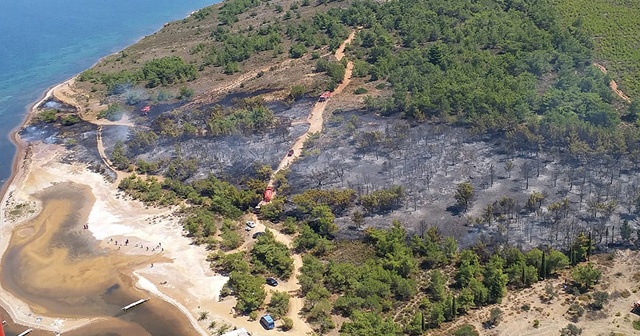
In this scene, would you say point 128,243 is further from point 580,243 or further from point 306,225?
point 580,243

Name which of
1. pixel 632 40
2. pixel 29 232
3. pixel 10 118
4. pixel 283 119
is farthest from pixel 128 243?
pixel 632 40

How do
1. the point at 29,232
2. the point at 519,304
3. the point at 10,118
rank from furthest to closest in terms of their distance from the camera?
the point at 10,118 → the point at 29,232 → the point at 519,304

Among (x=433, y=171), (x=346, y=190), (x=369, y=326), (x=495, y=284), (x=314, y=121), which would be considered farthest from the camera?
(x=314, y=121)

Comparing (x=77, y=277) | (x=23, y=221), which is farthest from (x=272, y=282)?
(x=23, y=221)

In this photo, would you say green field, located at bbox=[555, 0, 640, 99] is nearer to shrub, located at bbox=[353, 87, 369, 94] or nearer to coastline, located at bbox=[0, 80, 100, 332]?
shrub, located at bbox=[353, 87, 369, 94]

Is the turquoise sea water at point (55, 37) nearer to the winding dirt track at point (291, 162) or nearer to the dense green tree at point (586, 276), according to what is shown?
the winding dirt track at point (291, 162)

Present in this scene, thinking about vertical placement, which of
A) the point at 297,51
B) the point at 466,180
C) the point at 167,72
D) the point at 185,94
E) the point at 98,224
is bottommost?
the point at 466,180

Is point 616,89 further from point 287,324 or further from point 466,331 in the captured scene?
point 287,324
